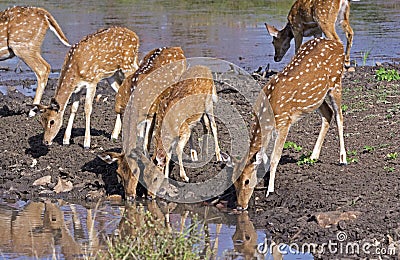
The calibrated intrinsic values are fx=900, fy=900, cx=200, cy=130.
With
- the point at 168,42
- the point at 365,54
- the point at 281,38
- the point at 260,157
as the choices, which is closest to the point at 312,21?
the point at 281,38

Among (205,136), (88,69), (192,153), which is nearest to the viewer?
(192,153)

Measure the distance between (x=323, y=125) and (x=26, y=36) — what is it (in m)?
5.30

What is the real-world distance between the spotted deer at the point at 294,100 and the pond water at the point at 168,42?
564 millimetres

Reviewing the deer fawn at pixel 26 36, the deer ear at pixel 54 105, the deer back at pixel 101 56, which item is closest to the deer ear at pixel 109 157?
the deer ear at pixel 54 105

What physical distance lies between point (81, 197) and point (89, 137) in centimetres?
145

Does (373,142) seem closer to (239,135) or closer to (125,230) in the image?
(239,135)

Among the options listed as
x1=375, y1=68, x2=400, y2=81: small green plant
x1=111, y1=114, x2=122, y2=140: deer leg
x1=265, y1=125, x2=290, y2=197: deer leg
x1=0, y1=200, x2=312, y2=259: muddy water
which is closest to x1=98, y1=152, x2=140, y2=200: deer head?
x1=0, y1=200, x2=312, y2=259: muddy water

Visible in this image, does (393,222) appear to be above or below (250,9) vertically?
above

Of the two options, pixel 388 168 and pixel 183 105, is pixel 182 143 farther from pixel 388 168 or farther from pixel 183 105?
pixel 388 168

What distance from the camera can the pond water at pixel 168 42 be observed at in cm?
789

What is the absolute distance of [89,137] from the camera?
10719 millimetres

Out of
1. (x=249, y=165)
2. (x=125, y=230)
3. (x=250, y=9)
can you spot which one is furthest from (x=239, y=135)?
(x=250, y=9)

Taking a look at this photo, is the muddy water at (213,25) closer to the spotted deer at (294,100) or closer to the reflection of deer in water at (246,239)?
the spotted deer at (294,100)

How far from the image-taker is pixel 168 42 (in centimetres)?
1823
